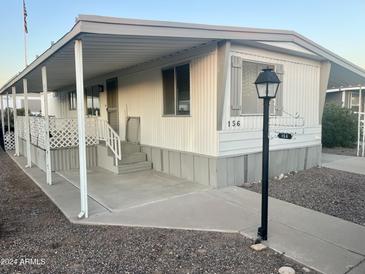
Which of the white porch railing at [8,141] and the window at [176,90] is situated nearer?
the window at [176,90]

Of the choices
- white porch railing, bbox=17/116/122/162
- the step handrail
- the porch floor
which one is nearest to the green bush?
the porch floor

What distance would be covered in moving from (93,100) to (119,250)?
359 inches

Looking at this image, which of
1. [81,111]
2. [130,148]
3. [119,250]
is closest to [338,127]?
[130,148]

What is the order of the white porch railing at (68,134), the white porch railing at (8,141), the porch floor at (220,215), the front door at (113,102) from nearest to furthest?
the porch floor at (220,215)
the white porch railing at (68,134)
the front door at (113,102)
the white porch railing at (8,141)

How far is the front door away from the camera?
9.73 meters

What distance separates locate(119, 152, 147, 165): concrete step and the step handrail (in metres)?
0.21

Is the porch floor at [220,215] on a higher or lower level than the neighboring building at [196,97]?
lower

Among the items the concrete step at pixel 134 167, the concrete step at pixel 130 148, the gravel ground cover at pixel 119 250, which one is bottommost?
the gravel ground cover at pixel 119 250

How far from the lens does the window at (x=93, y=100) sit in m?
11.1

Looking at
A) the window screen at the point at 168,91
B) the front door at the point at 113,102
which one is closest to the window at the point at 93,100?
the front door at the point at 113,102

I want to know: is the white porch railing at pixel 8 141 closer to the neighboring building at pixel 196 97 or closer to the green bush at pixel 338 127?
the neighboring building at pixel 196 97

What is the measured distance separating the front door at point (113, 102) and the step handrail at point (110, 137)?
1.12m

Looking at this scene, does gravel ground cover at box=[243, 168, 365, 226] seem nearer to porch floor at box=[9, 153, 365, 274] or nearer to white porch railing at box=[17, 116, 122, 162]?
porch floor at box=[9, 153, 365, 274]

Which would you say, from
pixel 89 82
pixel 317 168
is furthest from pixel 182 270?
pixel 89 82
